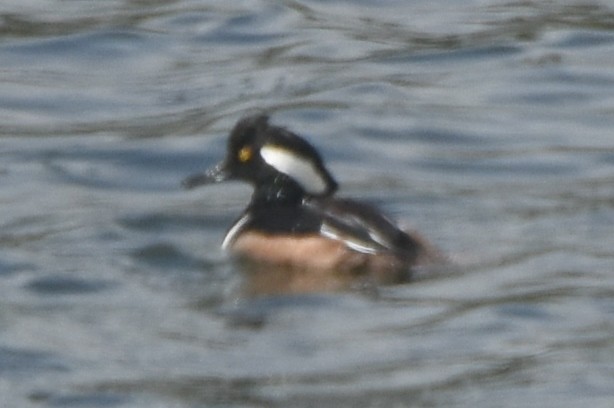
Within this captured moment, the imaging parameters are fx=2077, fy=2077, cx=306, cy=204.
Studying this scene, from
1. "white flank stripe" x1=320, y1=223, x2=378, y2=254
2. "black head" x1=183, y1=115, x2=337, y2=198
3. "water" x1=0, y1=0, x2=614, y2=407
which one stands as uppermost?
"black head" x1=183, y1=115, x2=337, y2=198

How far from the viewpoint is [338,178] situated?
13.9 m

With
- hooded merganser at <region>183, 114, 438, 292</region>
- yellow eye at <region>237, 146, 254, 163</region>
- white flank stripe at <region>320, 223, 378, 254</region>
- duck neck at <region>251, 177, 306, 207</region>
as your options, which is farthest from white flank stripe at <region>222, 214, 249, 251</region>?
white flank stripe at <region>320, 223, 378, 254</region>

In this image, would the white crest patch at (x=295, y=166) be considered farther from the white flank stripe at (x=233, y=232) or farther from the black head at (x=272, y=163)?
the white flank stripe at (x=233, y=232)

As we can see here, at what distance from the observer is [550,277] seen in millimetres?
11203

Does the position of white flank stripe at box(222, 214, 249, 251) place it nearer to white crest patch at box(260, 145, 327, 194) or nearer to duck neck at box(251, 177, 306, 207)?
duck neck at box(251, 177, 306, 207)

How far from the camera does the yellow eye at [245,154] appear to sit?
12034 mm

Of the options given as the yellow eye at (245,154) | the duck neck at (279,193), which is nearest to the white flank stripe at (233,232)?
the duck neck at (279,193)

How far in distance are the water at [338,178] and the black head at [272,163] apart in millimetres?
483

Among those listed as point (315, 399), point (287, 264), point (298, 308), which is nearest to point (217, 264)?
point (287, 264)

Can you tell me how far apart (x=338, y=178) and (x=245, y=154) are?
76.4 inches

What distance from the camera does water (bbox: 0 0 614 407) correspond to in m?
9.64

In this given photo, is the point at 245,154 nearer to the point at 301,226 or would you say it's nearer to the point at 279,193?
the point at 279,193

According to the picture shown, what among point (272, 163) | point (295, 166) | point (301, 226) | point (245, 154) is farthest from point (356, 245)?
point (245, 154)

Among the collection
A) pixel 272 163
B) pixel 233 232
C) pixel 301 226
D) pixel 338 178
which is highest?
pixel 272 163
